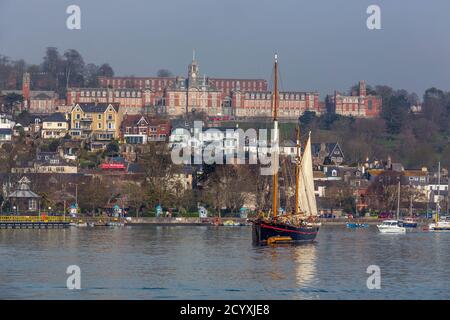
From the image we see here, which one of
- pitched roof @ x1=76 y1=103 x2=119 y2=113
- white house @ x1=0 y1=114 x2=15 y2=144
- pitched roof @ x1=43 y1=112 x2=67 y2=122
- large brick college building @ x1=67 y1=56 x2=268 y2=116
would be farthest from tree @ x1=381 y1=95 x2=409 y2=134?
white house @ x1=0 y1=114 x2=15 y2=144

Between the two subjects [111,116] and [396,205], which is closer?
[396,205]

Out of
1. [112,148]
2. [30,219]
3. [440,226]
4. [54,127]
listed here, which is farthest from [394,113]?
[30,219]

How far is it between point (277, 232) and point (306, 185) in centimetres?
463

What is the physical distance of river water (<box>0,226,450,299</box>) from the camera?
31.5 meters

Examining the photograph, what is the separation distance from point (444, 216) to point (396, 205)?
2.77 meters

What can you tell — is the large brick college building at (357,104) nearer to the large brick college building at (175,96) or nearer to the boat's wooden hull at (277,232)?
the large brick college building at (175,96)

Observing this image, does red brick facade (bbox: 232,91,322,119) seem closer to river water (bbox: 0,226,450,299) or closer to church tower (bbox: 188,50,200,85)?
church tower (bbox: 188,50,200,85)

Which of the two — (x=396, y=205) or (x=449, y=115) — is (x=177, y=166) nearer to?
(x=396, y=205)

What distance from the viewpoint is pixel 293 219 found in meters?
51.0

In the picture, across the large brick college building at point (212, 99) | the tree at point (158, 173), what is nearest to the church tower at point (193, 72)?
the large brick college building at point (212, 99)

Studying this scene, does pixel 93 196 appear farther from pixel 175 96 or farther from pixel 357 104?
pixel 357 104

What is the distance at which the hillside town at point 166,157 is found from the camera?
69.9 metres
